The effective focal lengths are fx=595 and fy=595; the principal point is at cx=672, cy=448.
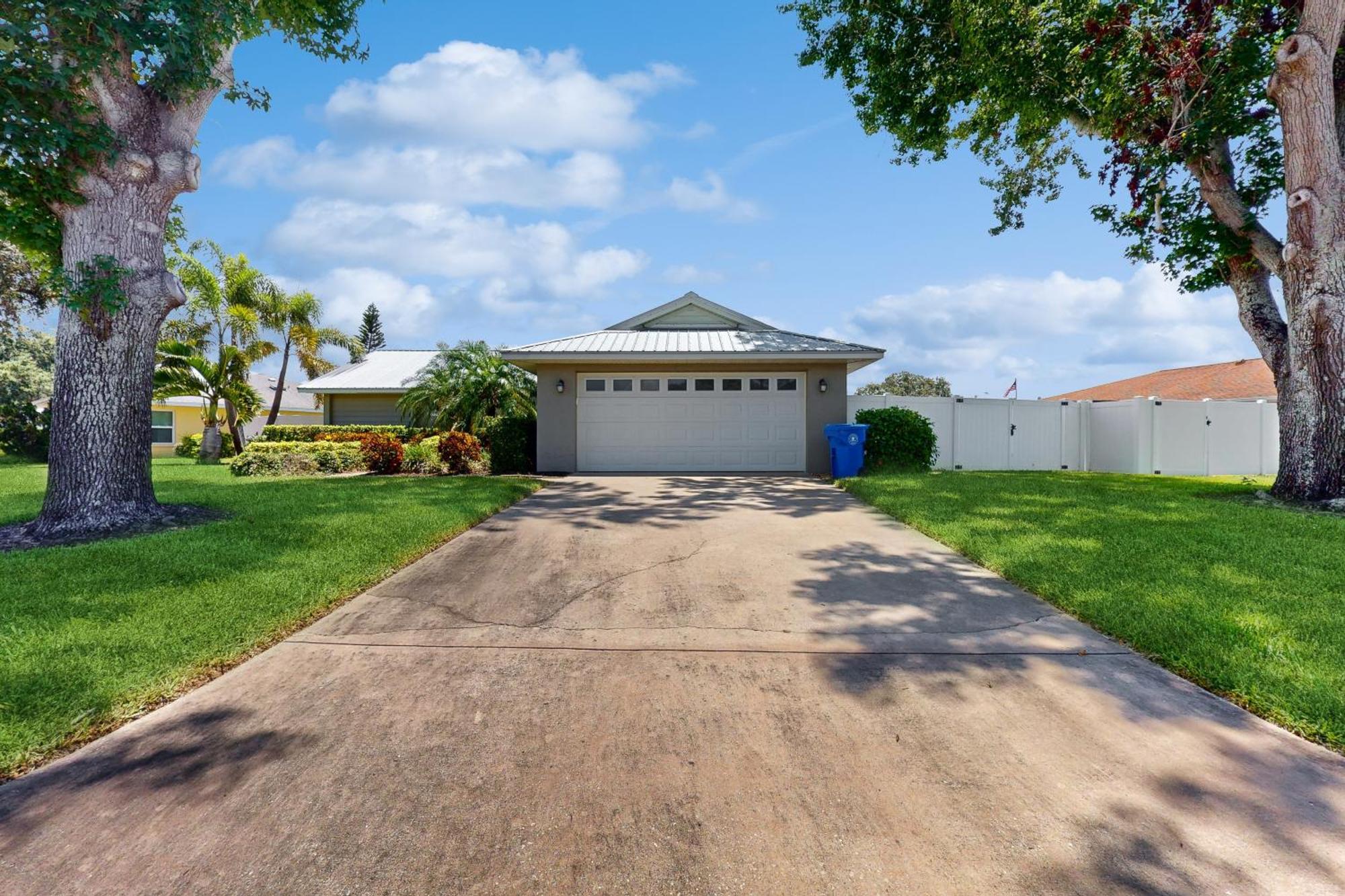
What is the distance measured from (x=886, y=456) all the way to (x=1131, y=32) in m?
7.33

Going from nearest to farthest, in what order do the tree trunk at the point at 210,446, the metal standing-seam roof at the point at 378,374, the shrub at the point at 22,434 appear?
the tree trunk at the point at 210,446 < the shrub at the point at 22,434 < the metal standing-seam roof at the point at 378,374

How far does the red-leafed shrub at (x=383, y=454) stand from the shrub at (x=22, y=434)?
45.7 ft

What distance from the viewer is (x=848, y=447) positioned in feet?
37.3

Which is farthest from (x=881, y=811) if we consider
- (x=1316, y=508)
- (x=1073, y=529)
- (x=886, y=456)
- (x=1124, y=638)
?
(x=886, y=456)

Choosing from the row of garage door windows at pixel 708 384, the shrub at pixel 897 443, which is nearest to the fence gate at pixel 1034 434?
the shrub at pixel 897 443

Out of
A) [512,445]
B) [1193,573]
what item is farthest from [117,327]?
[1193,573]

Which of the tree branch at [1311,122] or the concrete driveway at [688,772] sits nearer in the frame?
the concrete driveway at [688,772]

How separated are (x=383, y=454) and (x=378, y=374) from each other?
11099 mm

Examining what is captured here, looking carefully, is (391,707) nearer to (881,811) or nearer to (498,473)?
(881,811)

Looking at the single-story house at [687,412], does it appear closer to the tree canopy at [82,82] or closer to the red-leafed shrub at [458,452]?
the red-leafed shrub at [458,452]

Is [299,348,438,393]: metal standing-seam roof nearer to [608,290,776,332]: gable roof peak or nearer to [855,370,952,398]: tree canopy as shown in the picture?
[608,290,776,332]: gable roof peak

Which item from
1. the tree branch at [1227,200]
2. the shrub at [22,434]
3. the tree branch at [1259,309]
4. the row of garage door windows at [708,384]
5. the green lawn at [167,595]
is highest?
the tree branch at [1227,200]

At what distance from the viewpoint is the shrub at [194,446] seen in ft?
60.8

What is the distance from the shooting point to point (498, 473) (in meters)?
12.9
